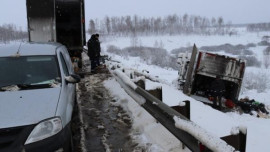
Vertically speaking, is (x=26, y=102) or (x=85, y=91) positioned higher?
(x=26, y=102)

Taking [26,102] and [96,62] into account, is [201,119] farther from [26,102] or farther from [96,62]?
[96,62]

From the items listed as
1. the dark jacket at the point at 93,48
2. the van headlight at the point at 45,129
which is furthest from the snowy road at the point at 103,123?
the dark jacket at the point at 93,48

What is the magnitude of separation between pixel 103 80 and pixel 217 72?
6.10 metres

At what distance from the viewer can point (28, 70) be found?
17.4 feet

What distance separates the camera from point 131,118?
248 inches

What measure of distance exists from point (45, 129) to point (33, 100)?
0.70 meters

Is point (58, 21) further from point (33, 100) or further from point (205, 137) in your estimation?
point (205, 137)

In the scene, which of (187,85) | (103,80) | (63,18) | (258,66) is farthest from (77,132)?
(258,66)

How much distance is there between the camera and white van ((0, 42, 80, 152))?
359 cm

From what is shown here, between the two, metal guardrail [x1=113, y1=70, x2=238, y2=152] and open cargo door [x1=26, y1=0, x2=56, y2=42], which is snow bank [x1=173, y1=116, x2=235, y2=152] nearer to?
metal guardrail [x1=113, y1=70, x2=238, y2=152]

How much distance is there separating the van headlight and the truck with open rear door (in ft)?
32.2

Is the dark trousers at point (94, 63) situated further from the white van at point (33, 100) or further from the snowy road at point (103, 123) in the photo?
the white van at point (33, 100)

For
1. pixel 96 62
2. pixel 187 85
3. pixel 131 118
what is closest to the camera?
pixel 131 118

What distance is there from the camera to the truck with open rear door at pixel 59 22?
12859mm
